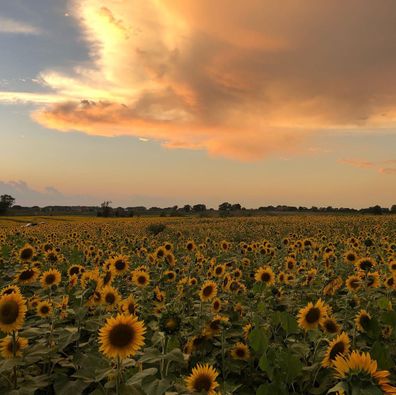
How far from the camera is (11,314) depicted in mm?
3502

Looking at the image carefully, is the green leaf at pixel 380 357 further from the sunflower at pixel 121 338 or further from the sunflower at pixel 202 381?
the sunflower at pixel 121 338

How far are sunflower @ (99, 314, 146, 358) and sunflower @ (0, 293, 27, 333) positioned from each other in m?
0.74

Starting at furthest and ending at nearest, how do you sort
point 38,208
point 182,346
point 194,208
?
point 38,208 → point 194,208 → point 182,346

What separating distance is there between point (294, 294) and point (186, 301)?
6.18 feet

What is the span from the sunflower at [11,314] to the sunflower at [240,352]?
228 centimetres

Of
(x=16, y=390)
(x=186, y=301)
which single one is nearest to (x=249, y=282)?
(x=186, y=301)

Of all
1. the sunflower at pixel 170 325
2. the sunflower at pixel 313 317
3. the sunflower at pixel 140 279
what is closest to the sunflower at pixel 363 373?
the sunflower at pixel 170 325

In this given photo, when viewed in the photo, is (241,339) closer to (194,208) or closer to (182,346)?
(182,346)

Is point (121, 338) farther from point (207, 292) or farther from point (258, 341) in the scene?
point (207, 292)

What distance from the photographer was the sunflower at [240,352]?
465 cm

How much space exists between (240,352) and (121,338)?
6.18ft

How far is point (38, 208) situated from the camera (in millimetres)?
138875

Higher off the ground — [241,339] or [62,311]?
[62,311]

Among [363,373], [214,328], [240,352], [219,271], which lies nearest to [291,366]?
[240,352]
